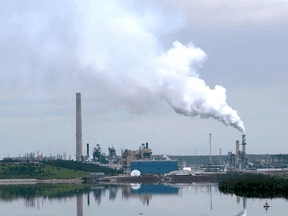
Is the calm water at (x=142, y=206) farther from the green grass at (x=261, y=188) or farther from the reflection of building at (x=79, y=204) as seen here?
the green grass at (x=261, y=188)

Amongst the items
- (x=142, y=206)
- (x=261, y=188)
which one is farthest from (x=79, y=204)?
(x=261, y=188)

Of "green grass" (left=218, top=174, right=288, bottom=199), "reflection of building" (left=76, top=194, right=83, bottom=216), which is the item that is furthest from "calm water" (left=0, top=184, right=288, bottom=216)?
"green grass" (left=218, top=174, right=288, bottom=199)

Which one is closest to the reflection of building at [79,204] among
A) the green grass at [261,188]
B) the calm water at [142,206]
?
the calm water at [142,206]

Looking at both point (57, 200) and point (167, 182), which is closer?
point (57, 200)

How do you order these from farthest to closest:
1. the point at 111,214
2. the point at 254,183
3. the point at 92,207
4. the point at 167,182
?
1. the point at 167,182
2. the point at 254,183
3. the point at 92,207
4. the point at 111,214

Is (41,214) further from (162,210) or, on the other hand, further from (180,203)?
(180,203)

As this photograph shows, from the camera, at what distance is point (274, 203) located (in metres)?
96.1

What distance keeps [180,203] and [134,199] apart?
1333 cm

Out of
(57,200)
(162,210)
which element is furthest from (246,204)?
(57,200)

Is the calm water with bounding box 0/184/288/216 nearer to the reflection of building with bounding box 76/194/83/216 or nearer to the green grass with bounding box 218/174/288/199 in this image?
the reflection of building with bounding box 76/194/83/216

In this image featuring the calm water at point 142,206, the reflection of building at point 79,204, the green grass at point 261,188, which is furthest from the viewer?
the green grass at point 261,188

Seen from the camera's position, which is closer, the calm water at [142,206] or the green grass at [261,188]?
the calm water at [142,206]

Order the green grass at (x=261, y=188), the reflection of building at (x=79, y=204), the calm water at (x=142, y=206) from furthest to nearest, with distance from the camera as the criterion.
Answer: the green grass at (x=261, y=188), the reflection of building at (x=79, y=204), the calm water at (x=142, y=206)

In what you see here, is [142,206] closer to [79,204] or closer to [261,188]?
[79,204]
